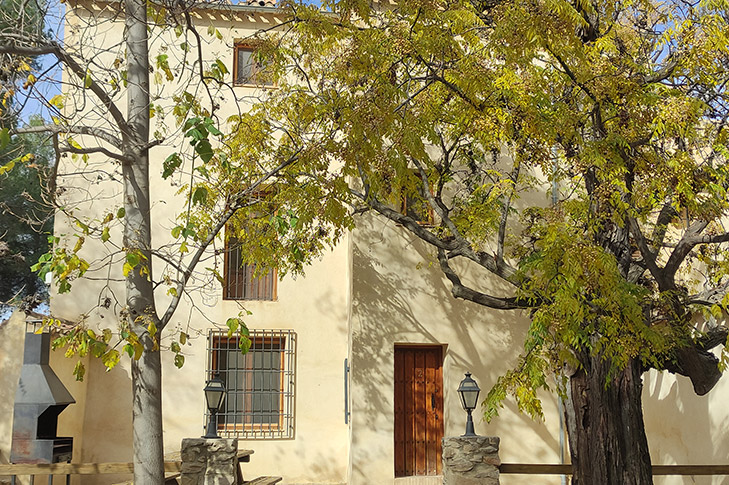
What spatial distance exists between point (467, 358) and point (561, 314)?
15.5 ft

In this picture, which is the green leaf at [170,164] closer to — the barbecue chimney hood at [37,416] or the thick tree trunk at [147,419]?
the thick tree trunk at [147,419]

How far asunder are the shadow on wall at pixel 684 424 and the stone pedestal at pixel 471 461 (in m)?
3.64

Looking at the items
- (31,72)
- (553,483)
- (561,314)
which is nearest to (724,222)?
(553,483)

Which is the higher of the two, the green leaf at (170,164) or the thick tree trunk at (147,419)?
the green leaf at (170,164)

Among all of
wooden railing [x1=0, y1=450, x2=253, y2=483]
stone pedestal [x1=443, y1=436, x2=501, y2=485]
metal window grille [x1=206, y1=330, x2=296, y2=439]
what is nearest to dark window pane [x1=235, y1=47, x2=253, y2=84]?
metal window grille [x1=206, y1=330, x2=296, y2=439]

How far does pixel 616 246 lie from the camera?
26.9 feet

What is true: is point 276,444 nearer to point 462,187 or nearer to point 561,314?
point 462,187

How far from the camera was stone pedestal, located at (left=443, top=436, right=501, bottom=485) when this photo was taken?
26.6ft

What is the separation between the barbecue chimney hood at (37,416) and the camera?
8.34 metres

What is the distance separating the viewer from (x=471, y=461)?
8.14m

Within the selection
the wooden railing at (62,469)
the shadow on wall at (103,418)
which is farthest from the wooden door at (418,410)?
the shadow on wall at (103,418)

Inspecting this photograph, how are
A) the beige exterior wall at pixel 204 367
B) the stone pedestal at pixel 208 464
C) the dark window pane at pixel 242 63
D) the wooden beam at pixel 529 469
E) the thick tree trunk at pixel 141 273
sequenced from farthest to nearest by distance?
the dark window pane at pixel 242 63 → the beige exterior wall at pixel 204 367 → the wooden beam at pixel 529 469 → the stone pedestal at pixel 208 464 → the thick tree trunk at pixel 141 273

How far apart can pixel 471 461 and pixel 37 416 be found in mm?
4917

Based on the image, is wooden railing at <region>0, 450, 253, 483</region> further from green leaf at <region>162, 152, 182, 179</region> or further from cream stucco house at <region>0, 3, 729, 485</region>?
green leaf at <region>162, 152, 182, 179</region>
